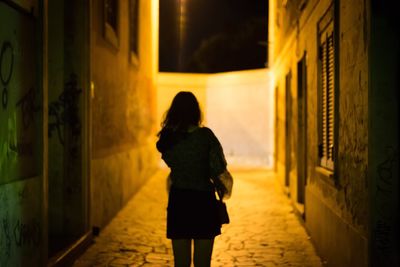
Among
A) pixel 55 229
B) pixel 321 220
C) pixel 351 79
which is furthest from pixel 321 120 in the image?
pixel 55 229

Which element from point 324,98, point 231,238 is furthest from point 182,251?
point 324,98

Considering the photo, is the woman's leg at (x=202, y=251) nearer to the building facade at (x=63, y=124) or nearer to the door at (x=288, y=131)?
the building facade at (x=63, y=124)

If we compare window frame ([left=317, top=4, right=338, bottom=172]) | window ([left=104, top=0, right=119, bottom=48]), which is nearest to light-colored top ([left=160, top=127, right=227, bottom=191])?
window frame ([left=317, top=4, right=338, bottom=172])

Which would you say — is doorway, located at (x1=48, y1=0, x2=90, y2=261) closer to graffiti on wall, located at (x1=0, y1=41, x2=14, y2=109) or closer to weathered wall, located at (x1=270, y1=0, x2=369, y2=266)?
graffiti on wall, located at (x1=0, y1=41, x2=14, y2=109)

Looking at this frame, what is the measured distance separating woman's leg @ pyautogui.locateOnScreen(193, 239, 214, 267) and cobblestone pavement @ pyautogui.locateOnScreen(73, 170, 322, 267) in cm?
198

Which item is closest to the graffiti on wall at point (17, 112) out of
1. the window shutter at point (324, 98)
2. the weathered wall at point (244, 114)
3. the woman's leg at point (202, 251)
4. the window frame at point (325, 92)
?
the woman's leg at point (202, 251)

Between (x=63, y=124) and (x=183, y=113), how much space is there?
3111 mm

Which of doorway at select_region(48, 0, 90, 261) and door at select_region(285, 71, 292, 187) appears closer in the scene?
doorway at select_region(48, 0, 90, 261)

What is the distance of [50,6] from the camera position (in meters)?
6.36

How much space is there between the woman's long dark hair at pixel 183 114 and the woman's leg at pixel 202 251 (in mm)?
871

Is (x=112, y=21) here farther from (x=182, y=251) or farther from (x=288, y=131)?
(x=182, y=251)

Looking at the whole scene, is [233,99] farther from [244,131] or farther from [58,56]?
[58,56]

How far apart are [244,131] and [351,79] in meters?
16.0

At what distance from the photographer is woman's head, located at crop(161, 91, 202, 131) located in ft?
12.4
